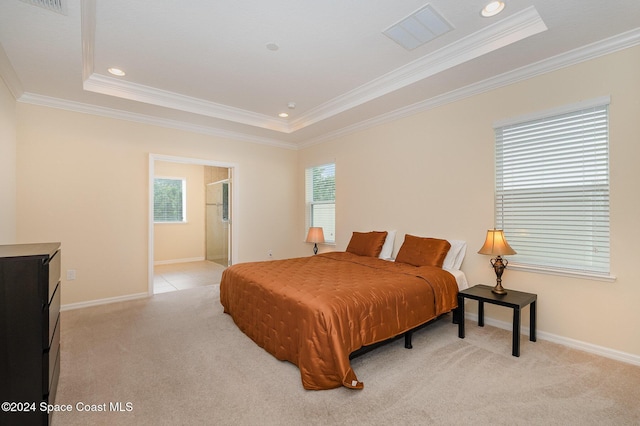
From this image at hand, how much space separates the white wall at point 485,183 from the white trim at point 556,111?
1.9 inches

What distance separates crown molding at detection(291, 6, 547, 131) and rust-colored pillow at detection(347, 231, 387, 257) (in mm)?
1827

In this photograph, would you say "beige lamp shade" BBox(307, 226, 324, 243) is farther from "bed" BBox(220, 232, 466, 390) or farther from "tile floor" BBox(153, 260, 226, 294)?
"tile floor" BBox(153, 260, 226, 294)

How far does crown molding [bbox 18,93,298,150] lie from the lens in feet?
12.0

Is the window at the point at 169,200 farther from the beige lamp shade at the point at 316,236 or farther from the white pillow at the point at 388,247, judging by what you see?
the white pillow at the point at 388,247

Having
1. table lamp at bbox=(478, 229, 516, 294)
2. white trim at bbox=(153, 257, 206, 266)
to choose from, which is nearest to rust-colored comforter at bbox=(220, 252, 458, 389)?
table lamp at bbox=(478, 229, 516, 294)

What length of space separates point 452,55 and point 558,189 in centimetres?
164

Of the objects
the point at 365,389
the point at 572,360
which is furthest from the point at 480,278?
the point at 365,389

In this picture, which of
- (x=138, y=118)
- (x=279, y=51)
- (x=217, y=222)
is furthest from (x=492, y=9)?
(x=217, y=222)

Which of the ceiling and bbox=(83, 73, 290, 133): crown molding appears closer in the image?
the ceiling

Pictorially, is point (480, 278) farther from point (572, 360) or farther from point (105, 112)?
point (105, 112)

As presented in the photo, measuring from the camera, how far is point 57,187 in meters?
3.77

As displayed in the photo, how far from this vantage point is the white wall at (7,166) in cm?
299

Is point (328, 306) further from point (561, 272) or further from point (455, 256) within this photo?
point (561, 272)

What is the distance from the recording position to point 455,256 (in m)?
3.47
